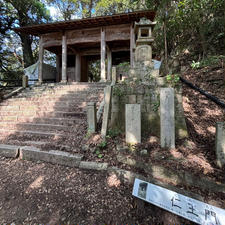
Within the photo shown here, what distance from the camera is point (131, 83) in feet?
10.5

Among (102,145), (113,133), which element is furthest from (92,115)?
(102,145)

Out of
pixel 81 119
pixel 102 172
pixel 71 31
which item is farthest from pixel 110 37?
pixel 102 172

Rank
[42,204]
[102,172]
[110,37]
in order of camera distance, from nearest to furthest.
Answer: [42,204], [102,172], [110,37]

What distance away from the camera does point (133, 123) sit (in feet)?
8.57

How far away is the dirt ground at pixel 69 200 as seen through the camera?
1.45 metres

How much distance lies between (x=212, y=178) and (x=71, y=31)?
9723mm

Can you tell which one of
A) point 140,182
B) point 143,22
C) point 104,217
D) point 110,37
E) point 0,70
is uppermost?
point 110,37

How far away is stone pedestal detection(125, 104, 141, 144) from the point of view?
8.52 feet

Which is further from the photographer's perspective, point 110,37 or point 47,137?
point 110,37

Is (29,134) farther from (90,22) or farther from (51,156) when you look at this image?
(90,22)

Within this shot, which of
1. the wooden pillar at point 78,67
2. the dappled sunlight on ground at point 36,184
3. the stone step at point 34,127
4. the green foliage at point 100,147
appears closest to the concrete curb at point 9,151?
the stone step at point 34,127

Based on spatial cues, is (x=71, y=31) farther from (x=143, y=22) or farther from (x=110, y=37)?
(x=143, y=22)

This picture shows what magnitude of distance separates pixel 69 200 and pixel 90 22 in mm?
8538

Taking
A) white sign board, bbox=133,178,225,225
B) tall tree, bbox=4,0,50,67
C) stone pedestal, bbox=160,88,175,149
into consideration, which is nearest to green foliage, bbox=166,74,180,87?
stone pedestal, bbox=160,88,175,149
